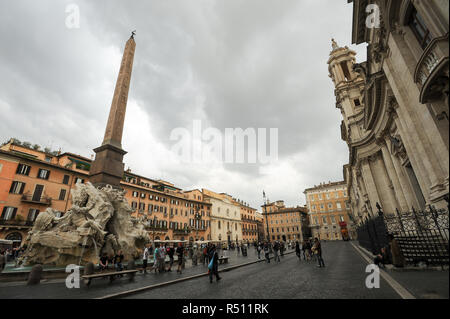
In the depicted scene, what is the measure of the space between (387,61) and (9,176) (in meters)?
36.3

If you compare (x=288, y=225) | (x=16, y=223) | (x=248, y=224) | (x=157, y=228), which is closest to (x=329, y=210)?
(x=288, y=225)

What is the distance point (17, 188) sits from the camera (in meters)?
23.7

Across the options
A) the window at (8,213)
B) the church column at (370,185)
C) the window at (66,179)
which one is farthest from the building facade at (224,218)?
the church column at (370,185)

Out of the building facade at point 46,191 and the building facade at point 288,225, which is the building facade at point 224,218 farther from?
the building facade at point 46,191

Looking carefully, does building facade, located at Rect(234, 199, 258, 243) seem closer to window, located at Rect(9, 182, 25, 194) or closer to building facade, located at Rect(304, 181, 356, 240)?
building facade, located at Rect(304, 181, 356, 240)

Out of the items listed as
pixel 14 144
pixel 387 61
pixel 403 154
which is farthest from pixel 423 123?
pixel 14 144

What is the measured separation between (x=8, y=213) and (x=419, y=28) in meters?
36.6

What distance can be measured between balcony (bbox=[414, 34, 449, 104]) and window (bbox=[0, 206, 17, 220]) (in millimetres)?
35026

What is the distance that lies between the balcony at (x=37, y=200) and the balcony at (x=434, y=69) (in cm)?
3499

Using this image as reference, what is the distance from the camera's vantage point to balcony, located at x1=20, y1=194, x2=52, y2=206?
78.0 ft

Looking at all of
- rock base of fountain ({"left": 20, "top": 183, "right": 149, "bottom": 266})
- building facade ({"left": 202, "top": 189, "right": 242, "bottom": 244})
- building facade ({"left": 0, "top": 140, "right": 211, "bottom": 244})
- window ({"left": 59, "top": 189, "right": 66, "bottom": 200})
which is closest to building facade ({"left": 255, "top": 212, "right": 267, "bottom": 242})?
building facade ({"left": 202, "top": 189, "right": 242, "bottom": 244})

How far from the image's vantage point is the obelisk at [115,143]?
45.4ft

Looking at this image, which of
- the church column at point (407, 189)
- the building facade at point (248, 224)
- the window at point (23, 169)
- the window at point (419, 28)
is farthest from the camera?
the building facade at point (248, 224)

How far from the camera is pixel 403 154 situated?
493 inches
